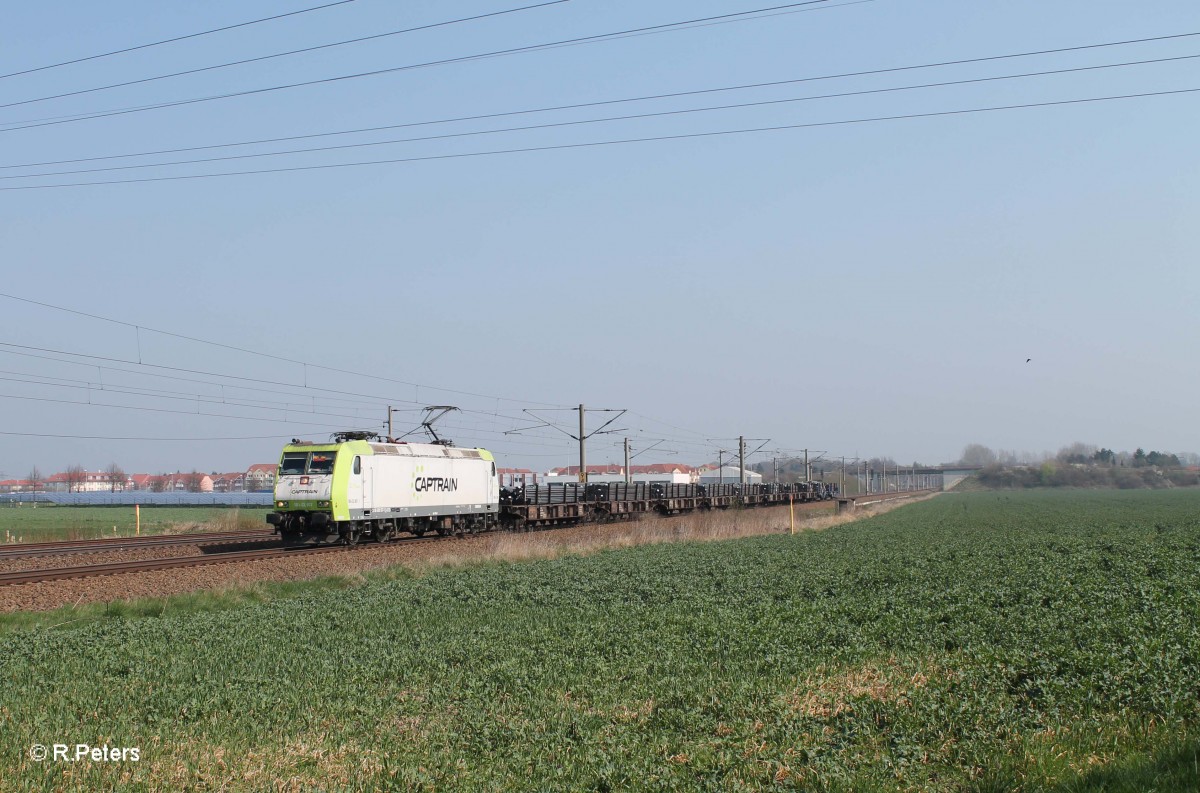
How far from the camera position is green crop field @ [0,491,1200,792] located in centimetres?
711

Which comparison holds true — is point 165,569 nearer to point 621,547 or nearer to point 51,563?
point 51,563

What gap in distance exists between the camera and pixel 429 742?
26.0ft

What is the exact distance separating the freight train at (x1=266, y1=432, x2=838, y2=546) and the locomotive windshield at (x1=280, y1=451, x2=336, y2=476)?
0.11ft

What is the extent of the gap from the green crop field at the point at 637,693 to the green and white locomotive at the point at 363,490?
1387cm

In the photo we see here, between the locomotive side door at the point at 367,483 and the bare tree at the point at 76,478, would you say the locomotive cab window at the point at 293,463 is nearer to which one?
the locomotive side door at the point at 367,483

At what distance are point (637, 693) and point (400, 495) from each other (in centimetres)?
2524

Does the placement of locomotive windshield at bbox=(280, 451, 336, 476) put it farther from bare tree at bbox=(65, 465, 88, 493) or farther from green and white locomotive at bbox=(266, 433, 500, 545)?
bare tree at bbox=(65, 465, 88, 493)

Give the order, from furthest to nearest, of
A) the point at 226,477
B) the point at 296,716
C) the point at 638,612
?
the point at 226,477 < the point at 638,612 < the point at 296,716

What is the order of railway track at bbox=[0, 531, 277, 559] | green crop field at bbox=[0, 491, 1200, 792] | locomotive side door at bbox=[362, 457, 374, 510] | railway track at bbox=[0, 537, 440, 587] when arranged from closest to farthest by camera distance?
1. green crop field at bbox=[0, 491, 1200, 792]
2. railway track at bbox=[0, 537, 440, 587]
3. railway track at bbox=[0, 531, 277, 559]
4. locomotive side door at bbox=[362, 457, 374, 510]

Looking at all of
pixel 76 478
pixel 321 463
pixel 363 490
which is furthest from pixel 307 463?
pixel 76 478

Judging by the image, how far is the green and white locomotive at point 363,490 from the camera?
99.6ft

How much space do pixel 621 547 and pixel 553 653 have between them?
21.2 m

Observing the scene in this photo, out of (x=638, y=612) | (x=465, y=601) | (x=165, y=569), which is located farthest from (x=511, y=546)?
(x=638, y=612)

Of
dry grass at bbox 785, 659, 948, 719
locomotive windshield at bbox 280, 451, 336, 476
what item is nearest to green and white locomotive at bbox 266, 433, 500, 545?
locomotive windshield at bbox 280, 451, 336, 476
